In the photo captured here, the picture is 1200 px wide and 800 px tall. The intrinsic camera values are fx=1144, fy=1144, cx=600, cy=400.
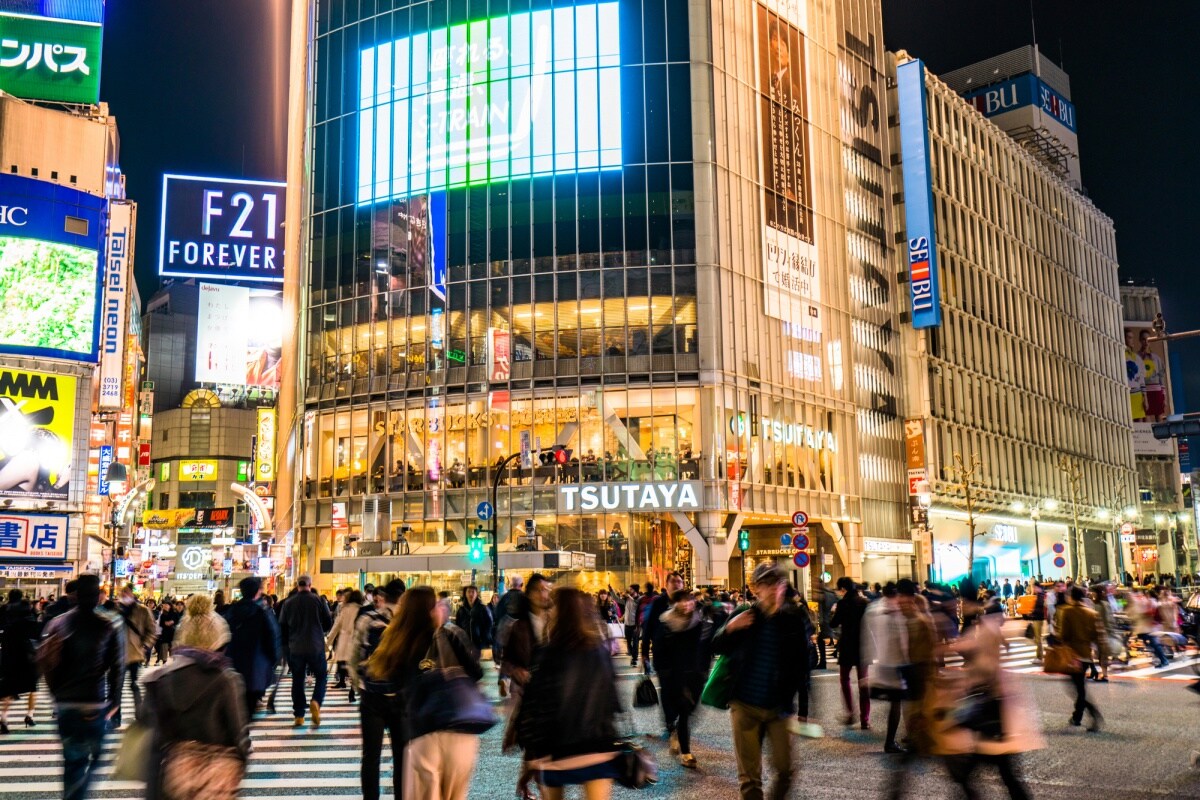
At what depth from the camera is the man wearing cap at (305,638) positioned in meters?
14.9

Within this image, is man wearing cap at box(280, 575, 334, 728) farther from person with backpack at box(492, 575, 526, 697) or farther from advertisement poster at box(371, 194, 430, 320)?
advertisement poster at box(371, 194, 430, 320)

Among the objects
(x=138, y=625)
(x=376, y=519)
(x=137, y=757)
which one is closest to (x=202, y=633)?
(x=137, y=757)

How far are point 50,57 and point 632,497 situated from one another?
42.1 meters

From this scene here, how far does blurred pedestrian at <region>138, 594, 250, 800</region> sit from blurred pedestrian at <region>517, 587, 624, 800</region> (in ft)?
5.08

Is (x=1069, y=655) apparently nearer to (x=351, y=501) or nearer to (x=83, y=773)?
(x=83, y=773)

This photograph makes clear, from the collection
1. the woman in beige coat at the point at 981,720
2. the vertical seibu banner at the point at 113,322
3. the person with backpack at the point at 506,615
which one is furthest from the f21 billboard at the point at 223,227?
the woman in beige coat at the point at 981,720

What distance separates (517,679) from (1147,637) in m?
20.0

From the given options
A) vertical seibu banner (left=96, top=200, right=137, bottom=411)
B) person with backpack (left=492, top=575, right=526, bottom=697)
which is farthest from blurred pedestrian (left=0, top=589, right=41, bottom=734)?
vertical seibu banner (left=96, top=200, right=137, bottom=411)

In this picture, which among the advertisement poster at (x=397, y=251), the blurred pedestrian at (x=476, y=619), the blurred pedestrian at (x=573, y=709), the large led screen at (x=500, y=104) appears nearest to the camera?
the blurred pedestrian at (x=573, y=709)

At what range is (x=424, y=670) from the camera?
7203mm

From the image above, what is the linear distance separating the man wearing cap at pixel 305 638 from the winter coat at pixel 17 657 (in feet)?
10.00

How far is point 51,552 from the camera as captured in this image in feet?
157

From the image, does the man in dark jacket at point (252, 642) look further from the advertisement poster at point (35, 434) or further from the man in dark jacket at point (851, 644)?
the advertisement poster at point (35, 434)

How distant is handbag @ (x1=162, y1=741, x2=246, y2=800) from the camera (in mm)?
5453
